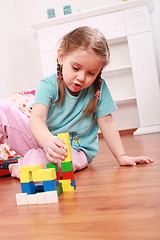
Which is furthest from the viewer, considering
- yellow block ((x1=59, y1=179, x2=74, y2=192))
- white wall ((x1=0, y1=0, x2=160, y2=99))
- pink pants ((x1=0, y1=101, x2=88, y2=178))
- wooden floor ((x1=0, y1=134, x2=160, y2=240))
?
white wall ((x1=0, y1=0, x2=160, y2=99))

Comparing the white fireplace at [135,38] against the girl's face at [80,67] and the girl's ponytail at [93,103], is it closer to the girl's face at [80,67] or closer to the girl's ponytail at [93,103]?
the girl's ponytail at [93,103]

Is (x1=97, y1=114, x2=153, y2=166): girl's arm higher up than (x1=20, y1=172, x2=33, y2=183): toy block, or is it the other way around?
(x1=20, y1=172, x2=33, y2=183): toy block

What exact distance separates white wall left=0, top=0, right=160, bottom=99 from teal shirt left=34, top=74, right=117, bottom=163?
1873 mm

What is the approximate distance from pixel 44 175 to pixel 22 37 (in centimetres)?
282

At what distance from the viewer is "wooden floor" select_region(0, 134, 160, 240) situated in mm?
522

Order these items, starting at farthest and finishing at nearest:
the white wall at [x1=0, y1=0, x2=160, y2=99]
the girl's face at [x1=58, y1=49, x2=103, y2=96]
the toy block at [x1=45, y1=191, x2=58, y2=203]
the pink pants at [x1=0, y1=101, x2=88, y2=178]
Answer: the white wall at [x1=0, y1=0, x2=160, y2=99] < the pink pants at [x1=0, y1=101, x2=88, y2=178] < the girl's face at [x1=58, y1=49, x2=103, y2=96] < the toy block at [x1=45, y1=191, x2=58, y2=203]

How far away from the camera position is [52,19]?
2885 millimetres

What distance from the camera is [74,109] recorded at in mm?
1226

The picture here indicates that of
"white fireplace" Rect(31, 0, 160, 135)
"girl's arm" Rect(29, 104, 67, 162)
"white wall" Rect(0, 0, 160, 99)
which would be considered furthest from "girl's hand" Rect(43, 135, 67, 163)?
"white wall" Rect(0, 0, 160, 99)

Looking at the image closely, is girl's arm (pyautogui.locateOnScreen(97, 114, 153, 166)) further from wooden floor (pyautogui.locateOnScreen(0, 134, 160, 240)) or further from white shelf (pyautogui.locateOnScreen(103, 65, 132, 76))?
white shelf (pyautogui.locateOnScreen(103, 65, 132, 76))

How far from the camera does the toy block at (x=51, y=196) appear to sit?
0.76 metres

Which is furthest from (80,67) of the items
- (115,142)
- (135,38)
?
(135,38)

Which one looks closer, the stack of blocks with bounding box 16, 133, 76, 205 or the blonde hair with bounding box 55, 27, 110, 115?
the stack of blocks with bounding box 16, 133, 76, 205

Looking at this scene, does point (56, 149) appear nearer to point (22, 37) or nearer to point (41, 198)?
point (41, 198)
